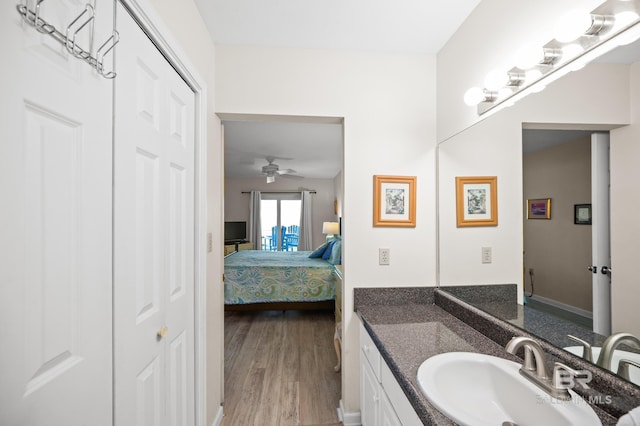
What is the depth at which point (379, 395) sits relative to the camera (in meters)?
1.33

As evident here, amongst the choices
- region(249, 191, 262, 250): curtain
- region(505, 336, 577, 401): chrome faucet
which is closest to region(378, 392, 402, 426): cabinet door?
region(505, 336, 577, 401): chrome faucet

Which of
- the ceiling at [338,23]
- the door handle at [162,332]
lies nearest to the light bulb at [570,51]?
the ceiling at [338,23]

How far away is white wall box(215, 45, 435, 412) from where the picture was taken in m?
1.80

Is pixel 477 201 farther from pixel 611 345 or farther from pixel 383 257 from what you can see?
pixel 611 345

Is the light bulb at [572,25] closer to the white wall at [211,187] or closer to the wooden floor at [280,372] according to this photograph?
the white wall at [211,187]

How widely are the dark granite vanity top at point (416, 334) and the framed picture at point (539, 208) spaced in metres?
0.49

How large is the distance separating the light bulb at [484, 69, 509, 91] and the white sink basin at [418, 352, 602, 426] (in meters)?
1.21

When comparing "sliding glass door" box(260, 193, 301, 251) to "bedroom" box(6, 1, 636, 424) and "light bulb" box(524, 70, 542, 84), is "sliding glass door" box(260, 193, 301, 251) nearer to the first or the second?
"bedroom" box(6, 1, 636, 424)

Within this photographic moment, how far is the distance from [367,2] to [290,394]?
2.68 m

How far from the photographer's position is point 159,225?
1.15 meters

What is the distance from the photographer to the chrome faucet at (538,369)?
839 mm

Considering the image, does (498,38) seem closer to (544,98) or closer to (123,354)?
(544,98)

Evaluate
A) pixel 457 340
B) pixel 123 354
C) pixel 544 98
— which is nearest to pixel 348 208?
pixel 457 340

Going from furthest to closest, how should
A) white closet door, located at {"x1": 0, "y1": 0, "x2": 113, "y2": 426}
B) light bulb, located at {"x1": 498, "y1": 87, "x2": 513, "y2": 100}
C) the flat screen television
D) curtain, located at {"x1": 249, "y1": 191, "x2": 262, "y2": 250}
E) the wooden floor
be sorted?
curtain, located at {"x1": 249, "y1": 191, "x2": 262, "y2": 250} < the flat screen television < the wooden floor < light bulb, located at {"x1": 498, "y1": 87, "x2": 513, "y2": 100} < white closet door, located at {"x1": 0, "y1": 0, "x2": 113, "y2": 426}
